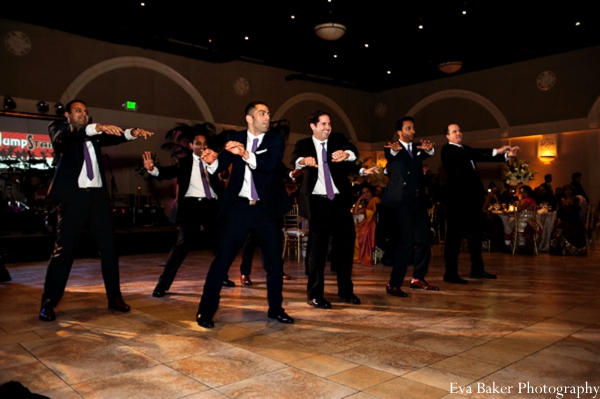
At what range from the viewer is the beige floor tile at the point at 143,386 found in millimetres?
2281

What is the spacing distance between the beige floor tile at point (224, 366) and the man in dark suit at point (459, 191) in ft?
11.1

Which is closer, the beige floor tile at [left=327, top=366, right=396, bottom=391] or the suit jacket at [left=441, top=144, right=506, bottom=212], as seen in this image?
the beige floor tile at [left=327, top=366, right=396, bottom=391]

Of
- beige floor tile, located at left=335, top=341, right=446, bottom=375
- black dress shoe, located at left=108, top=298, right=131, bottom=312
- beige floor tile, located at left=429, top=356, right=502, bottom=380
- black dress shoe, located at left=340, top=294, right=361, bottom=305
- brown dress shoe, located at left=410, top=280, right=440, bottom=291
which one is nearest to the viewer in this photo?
beige floor tile, located at left=429, top=356, right=502, bottom=380

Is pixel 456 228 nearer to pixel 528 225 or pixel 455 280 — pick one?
pixel 455 280

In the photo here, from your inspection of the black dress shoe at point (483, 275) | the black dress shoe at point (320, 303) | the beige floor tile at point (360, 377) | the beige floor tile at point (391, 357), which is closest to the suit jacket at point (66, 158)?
the black dress shoe at point (320, 303)

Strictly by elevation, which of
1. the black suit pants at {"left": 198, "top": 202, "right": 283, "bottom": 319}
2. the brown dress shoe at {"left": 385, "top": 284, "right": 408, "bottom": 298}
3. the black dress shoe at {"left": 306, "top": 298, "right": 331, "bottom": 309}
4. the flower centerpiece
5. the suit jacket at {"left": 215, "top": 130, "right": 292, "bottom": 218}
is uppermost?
the flower centerpiece

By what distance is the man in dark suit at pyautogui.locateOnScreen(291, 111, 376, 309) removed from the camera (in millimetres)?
4176

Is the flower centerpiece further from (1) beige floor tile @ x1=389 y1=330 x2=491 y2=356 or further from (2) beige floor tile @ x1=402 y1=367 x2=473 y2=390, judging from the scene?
(2) beige floor tile @ x1=402 y1=367 x2=473 y2=390

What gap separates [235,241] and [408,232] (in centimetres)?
183

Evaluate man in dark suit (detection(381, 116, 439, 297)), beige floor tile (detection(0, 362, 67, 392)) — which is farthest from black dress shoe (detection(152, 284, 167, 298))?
man in dark suit (detection(381, 116, 439, 297))

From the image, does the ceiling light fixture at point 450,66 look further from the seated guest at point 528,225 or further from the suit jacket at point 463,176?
the suit jacket at point 463,176

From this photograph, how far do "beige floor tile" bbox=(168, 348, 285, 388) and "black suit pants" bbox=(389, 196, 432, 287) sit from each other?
2.18 metres

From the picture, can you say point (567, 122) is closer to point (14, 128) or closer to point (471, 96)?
point (471, 96)

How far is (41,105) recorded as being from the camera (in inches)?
438
